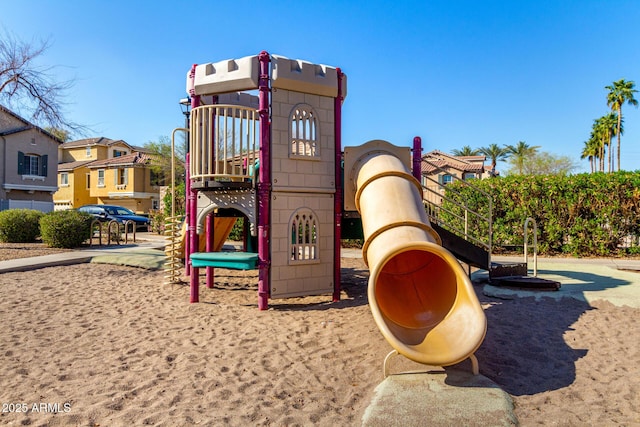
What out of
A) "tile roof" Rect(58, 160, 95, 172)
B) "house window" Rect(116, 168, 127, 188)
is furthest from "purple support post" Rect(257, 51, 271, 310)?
"tile roof" Rect(58, 160, 95, 172)

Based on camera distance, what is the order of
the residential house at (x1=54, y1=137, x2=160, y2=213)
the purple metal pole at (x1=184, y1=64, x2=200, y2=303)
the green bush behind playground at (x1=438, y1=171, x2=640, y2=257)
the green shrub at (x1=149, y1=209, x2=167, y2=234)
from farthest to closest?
1. the residential house at (x1=54, y1=137, x2=160, y2=213)
2. the green shrub at (x1=149, y1=209, x2=167, y2=234)
3. the green bush behind playground at (x1=438, y1=171, x2=640, y2=257)
4. the purple metal pole at (x1=184, y1=64, x2=200, y2=303)

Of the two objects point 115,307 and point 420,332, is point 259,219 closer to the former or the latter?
point 115,307

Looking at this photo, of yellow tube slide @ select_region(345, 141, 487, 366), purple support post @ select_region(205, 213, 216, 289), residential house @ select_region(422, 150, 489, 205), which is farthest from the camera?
residential house @ select_region(422, 150, 489, 205)

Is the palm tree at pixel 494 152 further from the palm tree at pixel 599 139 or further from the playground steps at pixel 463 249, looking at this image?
the playground steps at pixel 463 249

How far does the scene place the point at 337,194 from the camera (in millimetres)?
7715

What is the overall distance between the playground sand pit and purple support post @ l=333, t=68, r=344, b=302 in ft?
1.73

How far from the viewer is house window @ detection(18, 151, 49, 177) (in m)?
29.6

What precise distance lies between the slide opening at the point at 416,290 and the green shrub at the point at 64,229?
500 inches

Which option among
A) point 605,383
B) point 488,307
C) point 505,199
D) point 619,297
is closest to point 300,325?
point 488,307

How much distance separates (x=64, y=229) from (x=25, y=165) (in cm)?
2008

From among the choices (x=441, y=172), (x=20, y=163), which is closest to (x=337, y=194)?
(x=441, y=172)

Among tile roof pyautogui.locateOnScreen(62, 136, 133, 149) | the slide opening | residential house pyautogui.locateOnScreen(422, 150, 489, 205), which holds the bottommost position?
the slide opening

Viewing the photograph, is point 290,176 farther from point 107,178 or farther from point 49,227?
point 107,178

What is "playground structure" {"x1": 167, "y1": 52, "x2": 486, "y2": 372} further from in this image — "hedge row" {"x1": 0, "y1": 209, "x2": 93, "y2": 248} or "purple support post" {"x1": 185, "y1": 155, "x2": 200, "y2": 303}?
"hedge row" {"x1": 0, "y1": 209, "x2": 93, "y2": 248}
